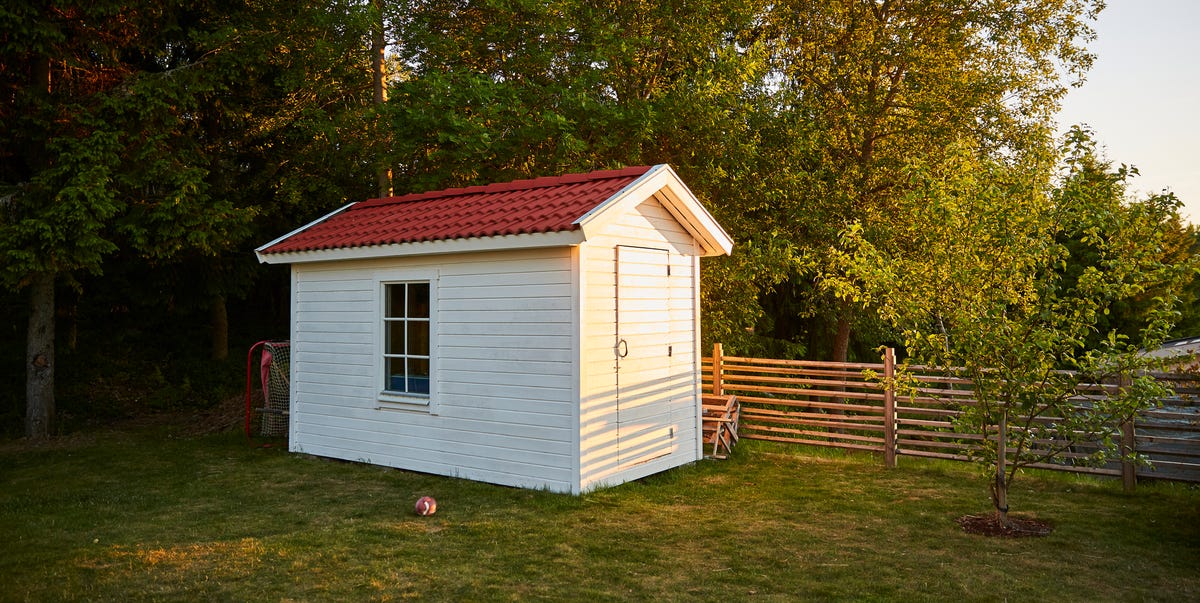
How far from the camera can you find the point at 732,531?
6.75 metres

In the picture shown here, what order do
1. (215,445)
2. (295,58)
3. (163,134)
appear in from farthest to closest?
(295,58), (163,134), (215,445)

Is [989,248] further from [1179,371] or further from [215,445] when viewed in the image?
[215,445]

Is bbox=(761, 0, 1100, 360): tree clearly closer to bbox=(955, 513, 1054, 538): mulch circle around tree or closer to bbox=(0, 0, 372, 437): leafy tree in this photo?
bbox=(955, 513, 1054, 538): mulch circle around tree

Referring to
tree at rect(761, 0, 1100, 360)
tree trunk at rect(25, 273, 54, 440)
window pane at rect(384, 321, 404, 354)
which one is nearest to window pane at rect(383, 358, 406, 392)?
window pane at rect(384, 321, 404, 354)

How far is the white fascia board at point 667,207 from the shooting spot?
771 centimetres

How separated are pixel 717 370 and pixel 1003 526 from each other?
452 centimetres

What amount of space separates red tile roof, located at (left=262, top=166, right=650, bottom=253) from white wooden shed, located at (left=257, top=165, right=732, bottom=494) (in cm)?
3

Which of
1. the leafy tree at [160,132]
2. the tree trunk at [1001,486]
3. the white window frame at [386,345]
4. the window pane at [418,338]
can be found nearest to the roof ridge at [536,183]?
the white window frame at [386,345]

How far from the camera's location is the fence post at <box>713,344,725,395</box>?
35.5 ft

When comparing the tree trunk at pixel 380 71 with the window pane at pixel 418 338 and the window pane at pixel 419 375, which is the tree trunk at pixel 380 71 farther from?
the window pane at pixel 419 375

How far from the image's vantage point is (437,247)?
8.46 metres

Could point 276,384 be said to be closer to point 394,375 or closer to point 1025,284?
point 394,375

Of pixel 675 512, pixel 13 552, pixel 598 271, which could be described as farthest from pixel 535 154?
pixel 13 552

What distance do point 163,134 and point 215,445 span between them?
4.65 metres
